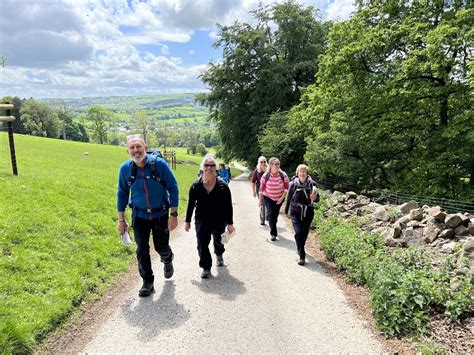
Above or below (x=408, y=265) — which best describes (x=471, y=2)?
above

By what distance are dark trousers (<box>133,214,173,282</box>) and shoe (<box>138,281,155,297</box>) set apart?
0.06m

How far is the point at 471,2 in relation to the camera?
14367 mm

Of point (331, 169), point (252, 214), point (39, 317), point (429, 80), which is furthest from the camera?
point (331, 169)

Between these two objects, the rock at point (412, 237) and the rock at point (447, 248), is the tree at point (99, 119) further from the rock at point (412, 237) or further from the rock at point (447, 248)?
the rock at point (447, 248)

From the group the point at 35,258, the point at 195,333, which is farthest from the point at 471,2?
the point at 35,258

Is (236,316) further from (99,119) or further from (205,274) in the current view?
(99,119)

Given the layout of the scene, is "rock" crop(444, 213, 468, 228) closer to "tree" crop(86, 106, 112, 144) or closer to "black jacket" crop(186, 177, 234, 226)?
"black jacket" crop(186, 177, 234, 226)

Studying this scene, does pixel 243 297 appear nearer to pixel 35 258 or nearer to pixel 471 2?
pixel 35 258

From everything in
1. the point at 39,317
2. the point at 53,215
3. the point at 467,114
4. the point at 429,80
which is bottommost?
the point at 39,317

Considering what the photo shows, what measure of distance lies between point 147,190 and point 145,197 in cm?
11

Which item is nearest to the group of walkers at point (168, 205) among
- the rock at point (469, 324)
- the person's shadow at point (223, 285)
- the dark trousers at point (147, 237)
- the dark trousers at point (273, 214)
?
the dark trousers at point (147, 237)

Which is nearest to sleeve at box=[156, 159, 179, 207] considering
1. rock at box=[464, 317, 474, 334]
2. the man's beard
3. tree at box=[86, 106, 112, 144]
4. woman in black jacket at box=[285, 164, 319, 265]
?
the man's beard

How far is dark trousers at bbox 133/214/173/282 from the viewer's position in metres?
5.30

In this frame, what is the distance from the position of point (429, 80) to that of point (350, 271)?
1382 centimetres
